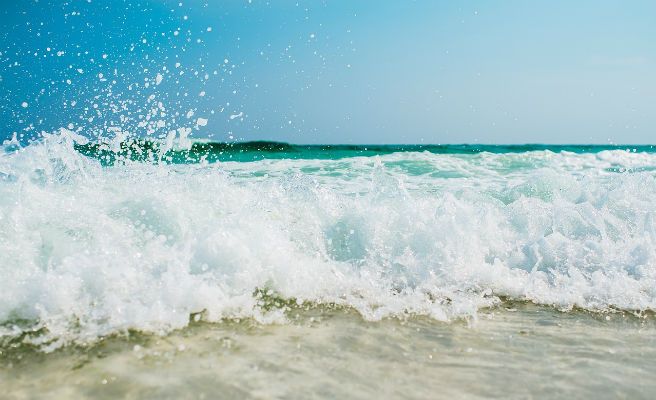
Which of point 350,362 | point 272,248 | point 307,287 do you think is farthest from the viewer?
point 272,248

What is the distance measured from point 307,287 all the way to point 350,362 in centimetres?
110

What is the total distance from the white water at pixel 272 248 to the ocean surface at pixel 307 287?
0.05 feet

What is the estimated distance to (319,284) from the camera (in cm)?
355

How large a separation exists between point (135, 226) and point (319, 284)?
1537 mm

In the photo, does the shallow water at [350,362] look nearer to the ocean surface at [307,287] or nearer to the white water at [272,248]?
the ocean surface at [307,287]

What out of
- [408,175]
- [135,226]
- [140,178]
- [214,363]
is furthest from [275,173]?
[214,363]

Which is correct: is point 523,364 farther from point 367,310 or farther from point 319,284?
point 319,284

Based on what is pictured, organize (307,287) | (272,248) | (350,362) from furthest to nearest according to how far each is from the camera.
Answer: (272,248) < (307,287) < (350,362)

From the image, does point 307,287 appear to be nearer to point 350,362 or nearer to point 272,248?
point 272,248

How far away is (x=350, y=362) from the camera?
2428 millimetres

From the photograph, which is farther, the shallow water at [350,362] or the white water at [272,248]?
the white water at [272,248]

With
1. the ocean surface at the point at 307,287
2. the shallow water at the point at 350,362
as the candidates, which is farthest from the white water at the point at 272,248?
the shallow water at the point at 350,362

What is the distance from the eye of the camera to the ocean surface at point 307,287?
7.57 feet

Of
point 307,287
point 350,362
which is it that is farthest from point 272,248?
point 350,362
